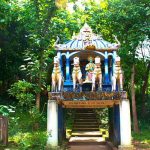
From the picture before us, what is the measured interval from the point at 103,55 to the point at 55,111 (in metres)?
3.69

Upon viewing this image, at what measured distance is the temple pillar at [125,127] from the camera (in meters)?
11.2

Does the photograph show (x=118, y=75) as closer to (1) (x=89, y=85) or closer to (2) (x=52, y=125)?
(1) (x=89, y=85)

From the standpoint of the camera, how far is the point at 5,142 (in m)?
11.4

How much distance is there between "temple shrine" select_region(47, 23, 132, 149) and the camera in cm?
1141

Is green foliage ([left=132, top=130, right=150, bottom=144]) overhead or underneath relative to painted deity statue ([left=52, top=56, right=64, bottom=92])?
underneath

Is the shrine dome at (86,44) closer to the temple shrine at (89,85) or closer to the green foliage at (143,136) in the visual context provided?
the temple shrine at (89,85)

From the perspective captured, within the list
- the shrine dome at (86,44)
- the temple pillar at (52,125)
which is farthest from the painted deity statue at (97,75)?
the temple pillar at (52,125)

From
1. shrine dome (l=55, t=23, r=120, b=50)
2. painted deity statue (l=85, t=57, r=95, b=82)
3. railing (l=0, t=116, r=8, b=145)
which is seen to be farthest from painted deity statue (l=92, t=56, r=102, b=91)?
railing (l=0, t=116, r=8, b=145)

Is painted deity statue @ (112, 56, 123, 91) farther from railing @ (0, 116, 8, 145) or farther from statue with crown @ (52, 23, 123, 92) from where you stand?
railing @ (0, 116, 8, 145)

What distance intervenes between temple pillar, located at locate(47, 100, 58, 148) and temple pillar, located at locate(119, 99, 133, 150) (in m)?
2.46

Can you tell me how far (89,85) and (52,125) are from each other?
3.03 meters

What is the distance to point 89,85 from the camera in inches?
535

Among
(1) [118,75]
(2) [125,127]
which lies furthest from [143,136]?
(1) [118,75]

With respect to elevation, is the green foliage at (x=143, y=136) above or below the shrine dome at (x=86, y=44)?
below
